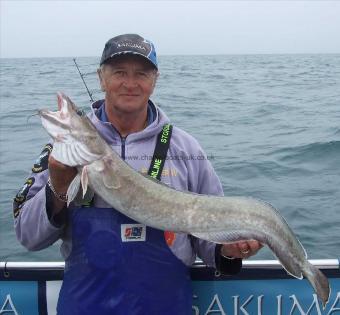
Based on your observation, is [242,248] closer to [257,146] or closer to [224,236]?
[224,236]

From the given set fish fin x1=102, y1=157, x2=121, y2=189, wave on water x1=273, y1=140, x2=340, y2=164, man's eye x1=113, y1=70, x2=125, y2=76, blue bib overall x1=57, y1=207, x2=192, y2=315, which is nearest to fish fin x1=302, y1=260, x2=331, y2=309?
blue bib overall x1=57, y1=207, x2=192, y2=315

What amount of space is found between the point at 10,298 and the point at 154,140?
6.03 ft

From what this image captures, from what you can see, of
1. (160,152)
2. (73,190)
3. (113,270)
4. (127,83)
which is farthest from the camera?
(160,152)

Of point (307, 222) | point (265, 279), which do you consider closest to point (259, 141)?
point (307, 222)

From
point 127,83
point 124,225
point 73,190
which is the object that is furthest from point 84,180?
point 127,83

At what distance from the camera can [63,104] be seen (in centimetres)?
298

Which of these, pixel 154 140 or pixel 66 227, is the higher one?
pixel 154 140

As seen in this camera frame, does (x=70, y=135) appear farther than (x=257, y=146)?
No

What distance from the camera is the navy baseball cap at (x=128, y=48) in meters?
3.36

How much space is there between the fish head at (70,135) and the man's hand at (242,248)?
1.04m

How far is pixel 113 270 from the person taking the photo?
319cm

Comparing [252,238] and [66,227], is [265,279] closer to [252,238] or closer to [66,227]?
[252,238]

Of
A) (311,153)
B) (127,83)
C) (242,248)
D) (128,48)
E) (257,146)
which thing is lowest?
(257,146)

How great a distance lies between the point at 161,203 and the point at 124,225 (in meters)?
0.31
